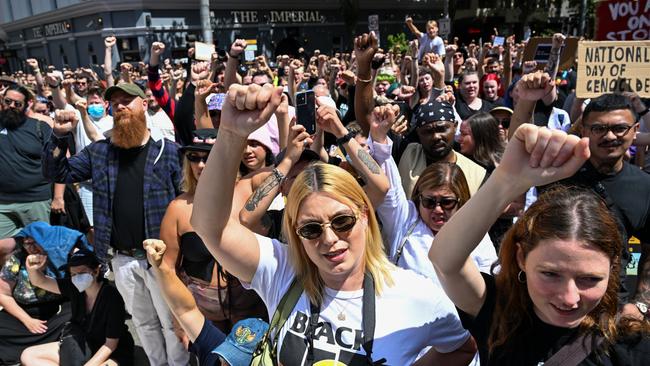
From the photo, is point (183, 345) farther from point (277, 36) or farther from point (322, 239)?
point (277, 36)

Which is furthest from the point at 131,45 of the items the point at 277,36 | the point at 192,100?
the point at 192,100

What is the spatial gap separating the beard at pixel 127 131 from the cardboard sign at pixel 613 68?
2.93 metres

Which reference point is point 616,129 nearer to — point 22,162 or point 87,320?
point 87,320

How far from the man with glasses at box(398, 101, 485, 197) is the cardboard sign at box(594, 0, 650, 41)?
193 cm

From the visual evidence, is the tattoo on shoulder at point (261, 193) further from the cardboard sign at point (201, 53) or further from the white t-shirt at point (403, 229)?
the cardboard sign at point (201, 53)

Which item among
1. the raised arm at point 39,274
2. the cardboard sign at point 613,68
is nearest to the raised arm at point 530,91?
the cardboard sign at point 613,68

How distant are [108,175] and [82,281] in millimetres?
769

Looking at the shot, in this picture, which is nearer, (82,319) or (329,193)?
(329,193)

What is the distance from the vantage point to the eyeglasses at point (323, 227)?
173 centimetres

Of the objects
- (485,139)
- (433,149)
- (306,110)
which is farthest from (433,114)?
(306,110)

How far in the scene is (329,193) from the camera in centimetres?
175

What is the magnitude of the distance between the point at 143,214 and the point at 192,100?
6.91 feet

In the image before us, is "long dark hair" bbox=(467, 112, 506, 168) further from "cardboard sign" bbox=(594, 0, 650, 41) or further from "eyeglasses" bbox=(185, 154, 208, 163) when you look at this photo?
"eyeglasses" bbox=(185, 154, 208, 163)

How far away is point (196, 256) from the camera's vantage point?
9.55 ft
